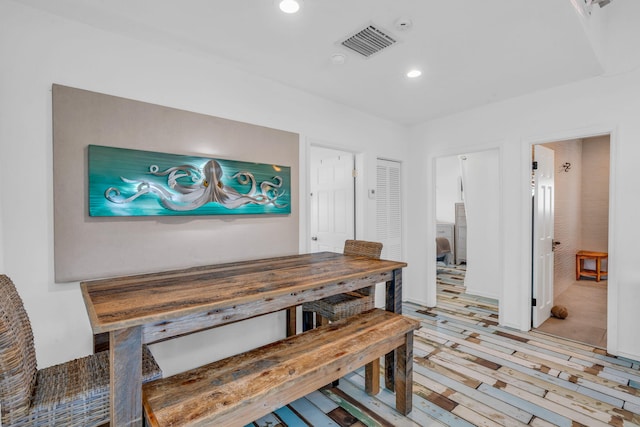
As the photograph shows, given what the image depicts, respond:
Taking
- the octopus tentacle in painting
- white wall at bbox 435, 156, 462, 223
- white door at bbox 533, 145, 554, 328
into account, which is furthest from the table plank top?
white wall at bbox 435, 156, 462, 223

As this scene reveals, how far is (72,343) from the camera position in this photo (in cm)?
194

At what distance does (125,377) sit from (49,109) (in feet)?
5.61

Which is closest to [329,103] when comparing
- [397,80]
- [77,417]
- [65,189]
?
[397,80]

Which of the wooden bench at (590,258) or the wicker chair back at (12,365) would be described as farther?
the wooden bench at (590,258)

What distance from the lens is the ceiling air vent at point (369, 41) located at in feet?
6.95

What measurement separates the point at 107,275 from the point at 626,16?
4.73 metres

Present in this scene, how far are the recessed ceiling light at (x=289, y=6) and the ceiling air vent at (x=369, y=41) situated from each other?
476 mm

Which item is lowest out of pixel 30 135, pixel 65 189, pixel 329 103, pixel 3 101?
pixel 65 189

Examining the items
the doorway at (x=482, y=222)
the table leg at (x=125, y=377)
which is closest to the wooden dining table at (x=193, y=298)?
the table leg at (x=125, y=377)

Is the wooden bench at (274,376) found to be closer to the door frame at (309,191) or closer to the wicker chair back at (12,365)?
the wicker chair back at (12,365)

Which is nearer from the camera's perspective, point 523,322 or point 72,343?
point 72,343

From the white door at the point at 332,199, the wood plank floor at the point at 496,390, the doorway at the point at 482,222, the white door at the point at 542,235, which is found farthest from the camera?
the doorway at the point at 482,222

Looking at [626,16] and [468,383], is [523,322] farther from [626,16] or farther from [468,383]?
[626,16]

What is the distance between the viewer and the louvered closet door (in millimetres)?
4062
